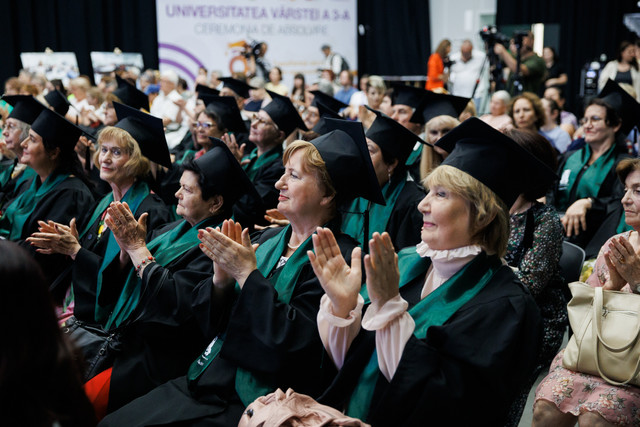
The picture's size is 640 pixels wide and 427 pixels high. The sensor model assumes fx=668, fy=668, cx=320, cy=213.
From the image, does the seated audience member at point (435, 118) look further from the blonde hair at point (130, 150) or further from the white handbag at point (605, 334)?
the white handbag at point (605, 334)

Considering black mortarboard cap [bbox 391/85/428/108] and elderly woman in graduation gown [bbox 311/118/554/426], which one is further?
black mortarboard cap [bbox 391/85/428/108]

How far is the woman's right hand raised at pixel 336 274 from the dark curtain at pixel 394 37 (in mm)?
16777

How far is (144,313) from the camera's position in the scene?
9.71ft

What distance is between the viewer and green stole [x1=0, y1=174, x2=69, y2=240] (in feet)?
14.8

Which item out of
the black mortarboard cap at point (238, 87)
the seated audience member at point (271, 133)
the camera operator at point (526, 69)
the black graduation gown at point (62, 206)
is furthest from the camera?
the camera operator at point (526, 69)

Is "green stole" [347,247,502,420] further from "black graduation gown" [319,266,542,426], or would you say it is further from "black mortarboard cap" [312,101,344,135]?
"black mortarboard cap" [312,101,344,135]

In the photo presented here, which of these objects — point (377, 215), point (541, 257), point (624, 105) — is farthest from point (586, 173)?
point (541, 257)

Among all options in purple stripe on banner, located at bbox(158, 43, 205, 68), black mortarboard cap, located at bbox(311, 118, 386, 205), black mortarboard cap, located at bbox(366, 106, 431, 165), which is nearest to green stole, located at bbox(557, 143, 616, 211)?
black mortarboard cap, located at bbox(366, 106, 431, 165)

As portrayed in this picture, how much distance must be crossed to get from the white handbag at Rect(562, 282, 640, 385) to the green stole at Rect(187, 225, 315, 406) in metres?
1.09

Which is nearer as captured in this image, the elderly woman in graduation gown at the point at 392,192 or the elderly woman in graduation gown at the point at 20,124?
the elderly woman in graduation gown at the point at 392,192

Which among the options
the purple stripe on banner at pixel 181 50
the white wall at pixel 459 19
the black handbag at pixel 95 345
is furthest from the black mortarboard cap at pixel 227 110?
the white wall at pixel 459 19

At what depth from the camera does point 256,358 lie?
2.37 meters

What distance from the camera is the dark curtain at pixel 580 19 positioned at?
16.7 meters

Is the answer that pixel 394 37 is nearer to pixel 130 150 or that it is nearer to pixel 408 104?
pixel 408 104
